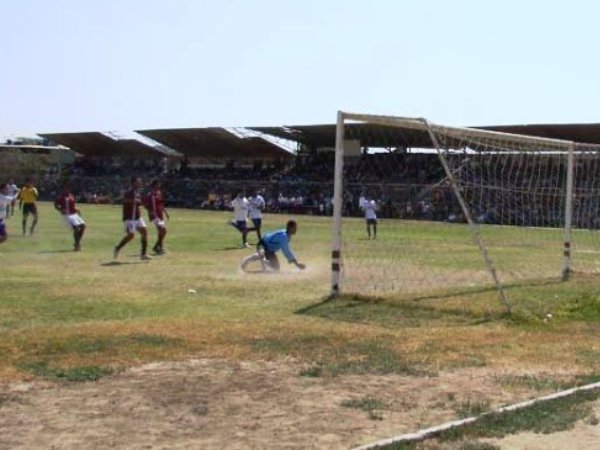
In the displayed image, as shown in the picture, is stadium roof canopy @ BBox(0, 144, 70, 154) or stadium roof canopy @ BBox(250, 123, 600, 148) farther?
stadium roof canopy @ BBox(0, 144, 70, 154)

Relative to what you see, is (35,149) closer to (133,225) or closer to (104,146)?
(104,146)

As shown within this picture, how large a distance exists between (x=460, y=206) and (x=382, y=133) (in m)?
2.78

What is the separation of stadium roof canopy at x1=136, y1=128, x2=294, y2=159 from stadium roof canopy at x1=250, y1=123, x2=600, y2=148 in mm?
3239

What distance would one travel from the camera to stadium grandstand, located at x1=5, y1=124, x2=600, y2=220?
95.8ft

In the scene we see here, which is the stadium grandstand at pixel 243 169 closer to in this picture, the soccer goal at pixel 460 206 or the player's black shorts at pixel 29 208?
the soccer goal at pixel 460 206

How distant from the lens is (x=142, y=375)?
8258 mm

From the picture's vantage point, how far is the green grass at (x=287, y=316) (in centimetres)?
927

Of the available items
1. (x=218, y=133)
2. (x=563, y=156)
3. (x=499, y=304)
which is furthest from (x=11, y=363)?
(x=218, y=133)

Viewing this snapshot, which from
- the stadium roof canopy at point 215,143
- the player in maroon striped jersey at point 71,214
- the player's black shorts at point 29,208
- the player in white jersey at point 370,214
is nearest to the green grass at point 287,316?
the player in maroon striped jersey at point 71,214

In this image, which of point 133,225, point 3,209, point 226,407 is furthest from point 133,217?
point 226,407

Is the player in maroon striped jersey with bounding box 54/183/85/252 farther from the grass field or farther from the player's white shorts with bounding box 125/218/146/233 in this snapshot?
the grass field

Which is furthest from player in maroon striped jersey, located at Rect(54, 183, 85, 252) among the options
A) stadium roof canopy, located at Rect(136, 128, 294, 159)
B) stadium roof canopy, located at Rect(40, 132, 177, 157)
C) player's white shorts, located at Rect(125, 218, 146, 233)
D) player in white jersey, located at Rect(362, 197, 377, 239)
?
stadium roof canopy, located at Rect(40, 132, 177, 157)

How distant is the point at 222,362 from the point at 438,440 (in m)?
3.14

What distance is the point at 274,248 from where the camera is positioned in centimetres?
1755
